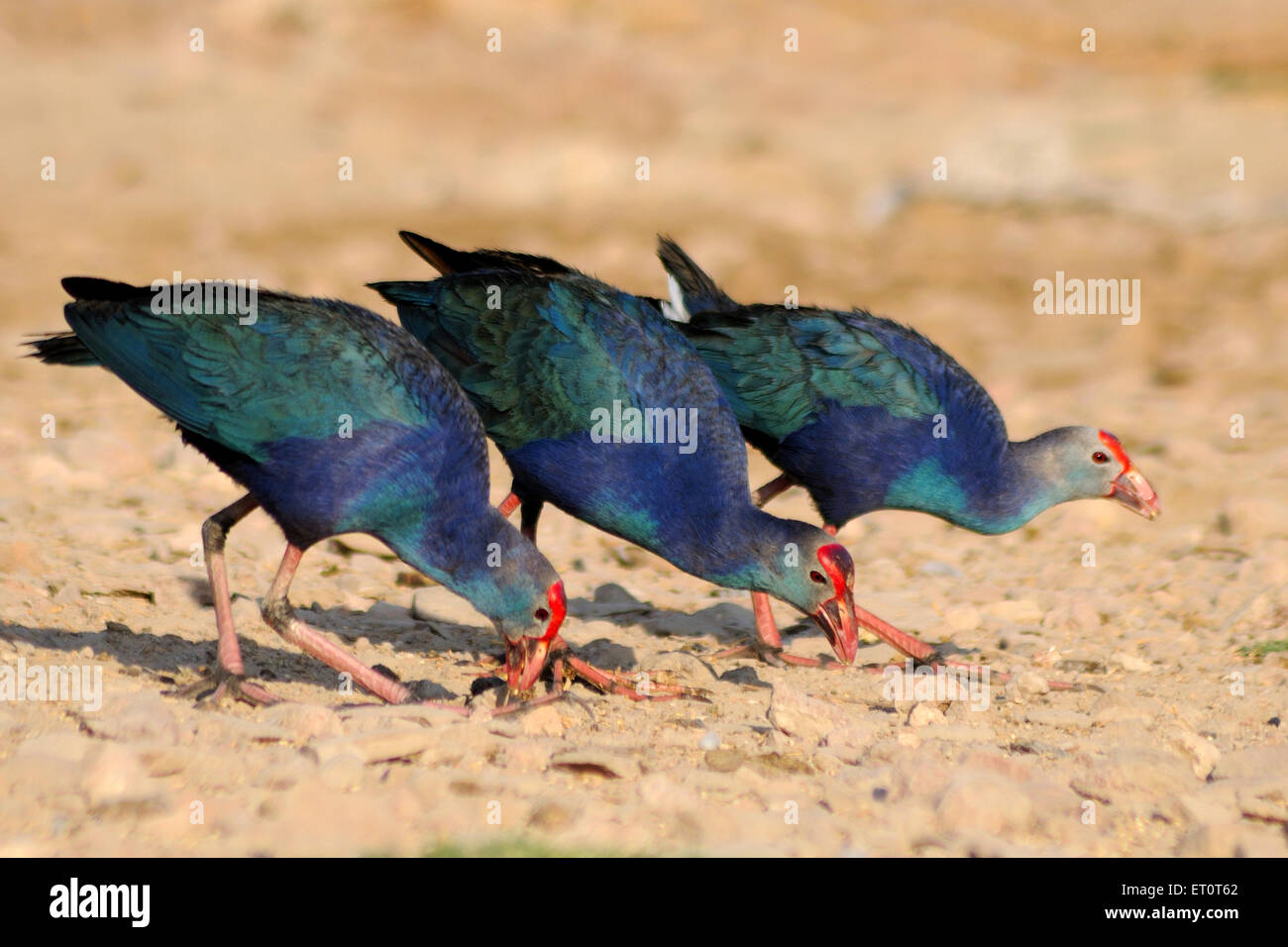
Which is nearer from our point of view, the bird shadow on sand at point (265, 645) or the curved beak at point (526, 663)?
the curved beak at point (526, 663)

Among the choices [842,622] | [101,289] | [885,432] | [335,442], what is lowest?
[842,622]

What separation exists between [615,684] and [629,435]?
1063 millimetres

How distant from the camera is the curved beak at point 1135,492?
24.3 ft

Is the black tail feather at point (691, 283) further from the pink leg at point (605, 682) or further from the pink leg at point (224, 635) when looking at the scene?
the pink leg at point (224, 635)

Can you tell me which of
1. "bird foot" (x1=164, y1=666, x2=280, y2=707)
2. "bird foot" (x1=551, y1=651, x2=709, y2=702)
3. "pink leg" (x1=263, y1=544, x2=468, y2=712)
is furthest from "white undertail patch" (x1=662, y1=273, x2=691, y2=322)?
"bird foot" (x1=164, y1=666, x2=280, y2=707)

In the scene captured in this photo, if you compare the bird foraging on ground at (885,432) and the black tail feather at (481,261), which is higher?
the black tail feather at (481,261)

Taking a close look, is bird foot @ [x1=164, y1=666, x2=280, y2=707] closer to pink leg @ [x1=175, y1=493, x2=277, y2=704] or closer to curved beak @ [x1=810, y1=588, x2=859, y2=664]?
pink leg @ [x1=175, y1=493, x2=277, y2=704]

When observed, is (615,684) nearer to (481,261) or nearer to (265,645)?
(265,645)

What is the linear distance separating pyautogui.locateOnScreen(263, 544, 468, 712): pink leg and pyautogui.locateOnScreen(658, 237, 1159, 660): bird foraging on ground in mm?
2354

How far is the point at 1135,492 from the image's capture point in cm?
743

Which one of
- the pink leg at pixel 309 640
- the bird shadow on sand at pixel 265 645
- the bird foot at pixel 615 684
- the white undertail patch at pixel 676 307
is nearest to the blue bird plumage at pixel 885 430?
the white undertail patch at pixel 676 307

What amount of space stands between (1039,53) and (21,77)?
562 inches

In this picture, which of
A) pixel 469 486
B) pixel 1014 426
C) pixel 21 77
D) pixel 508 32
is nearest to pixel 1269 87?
pixel 508 32

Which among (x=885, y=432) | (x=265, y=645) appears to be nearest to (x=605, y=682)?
(x=265, y=645)
